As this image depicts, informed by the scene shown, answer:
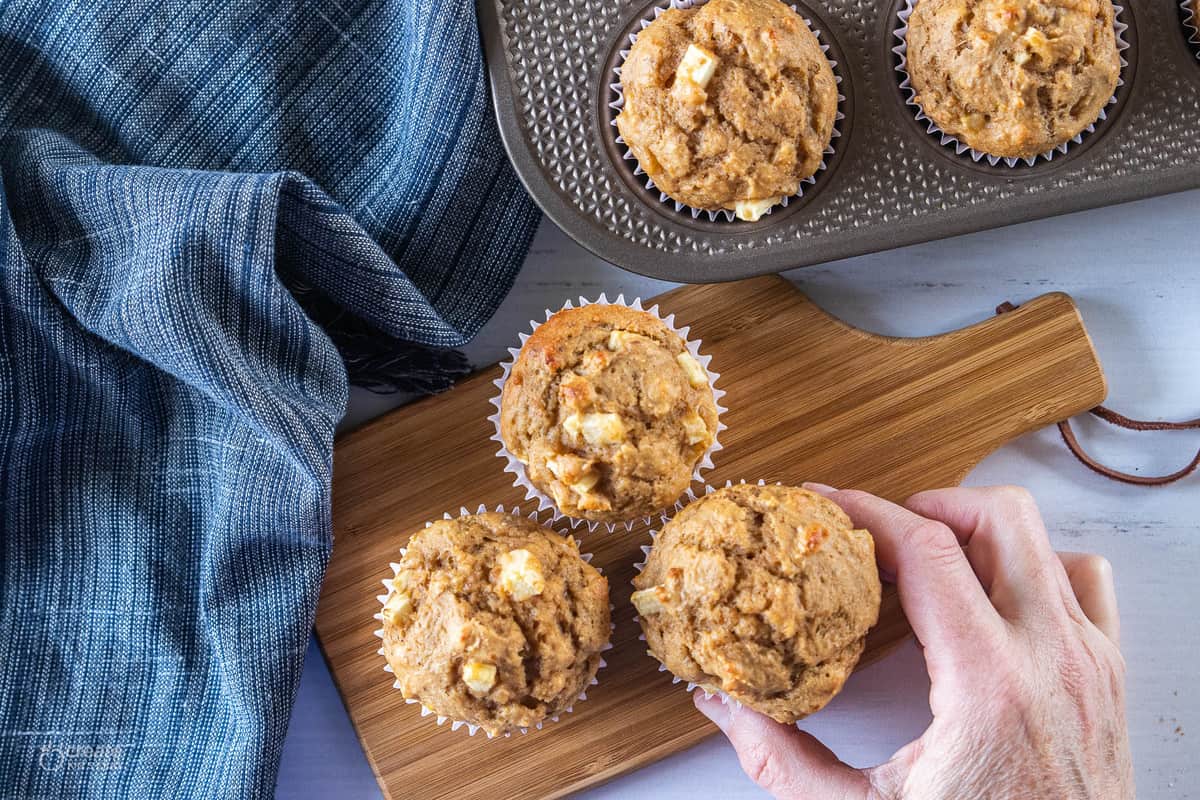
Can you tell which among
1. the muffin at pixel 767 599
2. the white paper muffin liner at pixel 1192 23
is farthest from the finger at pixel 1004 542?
the white paper muffin liner at pixel 1192 23

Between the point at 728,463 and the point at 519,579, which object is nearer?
the point at 519,579

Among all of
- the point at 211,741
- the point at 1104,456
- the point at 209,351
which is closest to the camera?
the point at 209,351

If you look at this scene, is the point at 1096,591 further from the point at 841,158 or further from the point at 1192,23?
the point at 1192,23

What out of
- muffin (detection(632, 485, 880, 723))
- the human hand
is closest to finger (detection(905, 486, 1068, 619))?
the human hand

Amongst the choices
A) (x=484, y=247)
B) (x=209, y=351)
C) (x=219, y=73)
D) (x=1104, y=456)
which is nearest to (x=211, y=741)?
(x=209, y=351)

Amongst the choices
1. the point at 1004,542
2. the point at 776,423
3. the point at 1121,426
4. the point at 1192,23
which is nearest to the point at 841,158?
the point at 776,423

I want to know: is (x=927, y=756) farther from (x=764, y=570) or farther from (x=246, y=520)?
Answer: (x=246, y=520)
